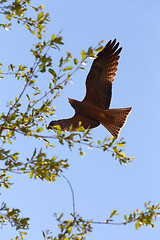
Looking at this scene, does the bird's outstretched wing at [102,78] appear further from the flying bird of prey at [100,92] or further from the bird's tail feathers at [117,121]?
the bird's tail feathers at [117,121]

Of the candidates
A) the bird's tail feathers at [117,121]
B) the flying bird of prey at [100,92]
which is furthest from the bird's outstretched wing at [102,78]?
the bird's tail feathers at [117,121]

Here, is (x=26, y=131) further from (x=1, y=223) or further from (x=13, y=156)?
(x=1, y=223)

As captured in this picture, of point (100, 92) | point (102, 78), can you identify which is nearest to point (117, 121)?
point (100, 92)

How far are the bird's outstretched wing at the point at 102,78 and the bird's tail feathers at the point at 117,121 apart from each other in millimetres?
393

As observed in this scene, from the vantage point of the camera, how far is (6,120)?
3.57 m

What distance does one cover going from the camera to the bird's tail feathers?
7352mm

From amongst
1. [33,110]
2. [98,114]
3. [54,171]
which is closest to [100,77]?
[98,114]

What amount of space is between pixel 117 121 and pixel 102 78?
3.73 feet

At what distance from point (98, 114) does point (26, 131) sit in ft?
11.4

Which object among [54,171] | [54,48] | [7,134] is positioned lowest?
[54,171]

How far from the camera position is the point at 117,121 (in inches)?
295

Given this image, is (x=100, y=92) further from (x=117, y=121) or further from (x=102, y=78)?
(x=117, y=121)

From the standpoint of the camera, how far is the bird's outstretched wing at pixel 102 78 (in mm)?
7090

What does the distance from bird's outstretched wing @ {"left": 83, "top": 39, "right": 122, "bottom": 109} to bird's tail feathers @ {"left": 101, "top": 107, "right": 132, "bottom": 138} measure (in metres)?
0.39
